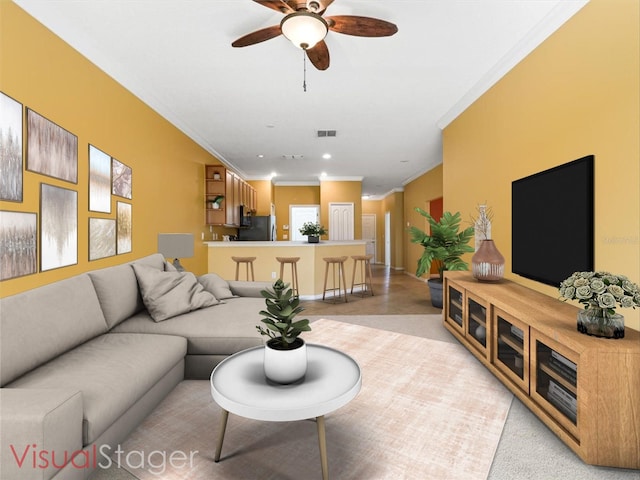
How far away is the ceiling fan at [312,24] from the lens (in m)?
1.96

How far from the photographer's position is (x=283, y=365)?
1455 millimetres

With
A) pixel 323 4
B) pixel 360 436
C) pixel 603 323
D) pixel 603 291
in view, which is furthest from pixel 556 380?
pixel 323 4

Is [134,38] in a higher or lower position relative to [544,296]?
higher

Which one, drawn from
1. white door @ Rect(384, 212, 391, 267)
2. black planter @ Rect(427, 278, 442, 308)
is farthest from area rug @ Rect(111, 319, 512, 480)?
white door @ Rect(384, 212, 391, 267)

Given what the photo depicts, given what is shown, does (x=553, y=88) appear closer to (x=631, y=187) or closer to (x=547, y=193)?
(x=547, y=193)

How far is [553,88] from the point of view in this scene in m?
2.44

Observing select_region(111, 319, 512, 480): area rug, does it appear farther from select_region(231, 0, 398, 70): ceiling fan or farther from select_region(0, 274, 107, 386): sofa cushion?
select_region(231, 0, 398, 70): ceiling fan

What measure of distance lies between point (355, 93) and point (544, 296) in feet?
9.15

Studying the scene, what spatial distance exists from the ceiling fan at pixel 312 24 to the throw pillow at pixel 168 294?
6.52 ft

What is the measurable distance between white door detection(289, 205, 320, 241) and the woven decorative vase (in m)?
6.54

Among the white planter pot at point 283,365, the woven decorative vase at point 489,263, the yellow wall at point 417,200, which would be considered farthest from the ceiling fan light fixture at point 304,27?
the yellow wall at point 417,200

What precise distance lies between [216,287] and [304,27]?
7.87 feet

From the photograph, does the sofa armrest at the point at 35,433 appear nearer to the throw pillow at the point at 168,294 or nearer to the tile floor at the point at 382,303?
the throw pillow at the point at 168,294

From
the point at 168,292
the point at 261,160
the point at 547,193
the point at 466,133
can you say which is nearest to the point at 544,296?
the point at 547,193
